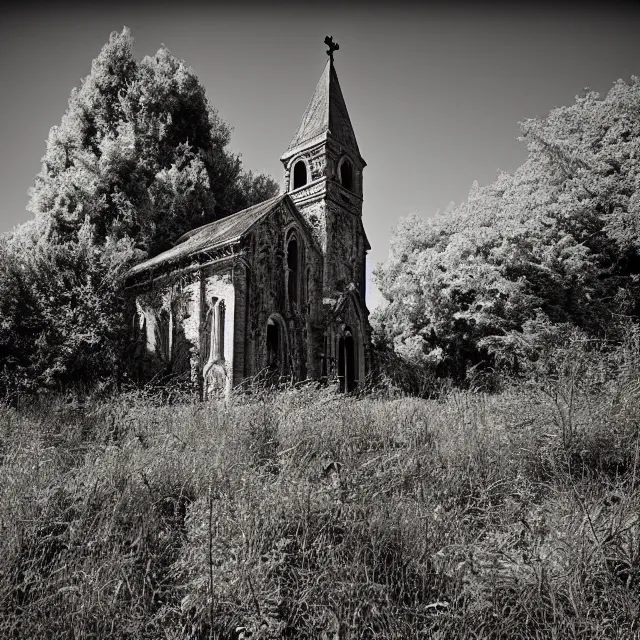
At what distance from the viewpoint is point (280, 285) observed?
17.3 m

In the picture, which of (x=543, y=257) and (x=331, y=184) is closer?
(x=543, y=257)

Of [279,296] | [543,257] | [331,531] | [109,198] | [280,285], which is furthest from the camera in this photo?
[109,198]

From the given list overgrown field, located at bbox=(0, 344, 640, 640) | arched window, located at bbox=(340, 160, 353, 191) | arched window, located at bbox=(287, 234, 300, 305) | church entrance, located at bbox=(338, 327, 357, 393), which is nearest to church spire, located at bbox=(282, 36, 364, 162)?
arched window, located at bbox=(340, 160, 353, 191)

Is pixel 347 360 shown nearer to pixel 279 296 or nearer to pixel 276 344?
pixel 276 344

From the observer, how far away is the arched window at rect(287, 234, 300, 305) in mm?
17922

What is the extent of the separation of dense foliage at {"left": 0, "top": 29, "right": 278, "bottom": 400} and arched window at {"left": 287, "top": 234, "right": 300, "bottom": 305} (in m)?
6.37

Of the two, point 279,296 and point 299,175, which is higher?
point 299,175

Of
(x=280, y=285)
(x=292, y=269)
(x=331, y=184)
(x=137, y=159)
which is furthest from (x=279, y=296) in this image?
(x=137, y=159)

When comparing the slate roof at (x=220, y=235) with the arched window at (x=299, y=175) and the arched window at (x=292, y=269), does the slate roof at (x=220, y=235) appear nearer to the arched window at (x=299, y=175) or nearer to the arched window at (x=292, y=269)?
the arched window at (x=292, y=269)

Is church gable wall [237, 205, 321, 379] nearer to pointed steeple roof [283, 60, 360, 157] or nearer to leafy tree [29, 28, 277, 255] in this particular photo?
pointed steeple roof [283, 60, 360, 157]

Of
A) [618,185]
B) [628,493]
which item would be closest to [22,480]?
[628,493]

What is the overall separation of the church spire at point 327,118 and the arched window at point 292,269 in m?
6.48

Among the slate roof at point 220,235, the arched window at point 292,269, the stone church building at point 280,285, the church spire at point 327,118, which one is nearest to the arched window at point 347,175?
the stone church building at point 280,285

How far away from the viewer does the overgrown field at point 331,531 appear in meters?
3.13
